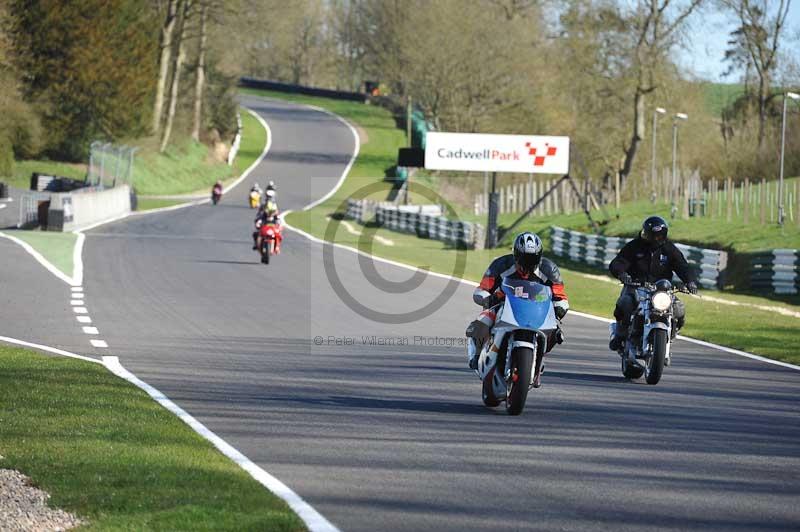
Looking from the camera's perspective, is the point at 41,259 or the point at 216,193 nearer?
the point at 41,259

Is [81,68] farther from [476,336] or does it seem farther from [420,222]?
[476,336]

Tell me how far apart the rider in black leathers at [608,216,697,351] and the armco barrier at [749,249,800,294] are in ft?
57.9

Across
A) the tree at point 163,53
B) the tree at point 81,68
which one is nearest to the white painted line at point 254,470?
the tree at point 81,68

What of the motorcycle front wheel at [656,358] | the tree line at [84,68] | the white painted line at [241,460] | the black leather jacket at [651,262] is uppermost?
the tree line at [84,68]

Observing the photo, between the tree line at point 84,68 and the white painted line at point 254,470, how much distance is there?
164 ft

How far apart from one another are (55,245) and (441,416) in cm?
2633

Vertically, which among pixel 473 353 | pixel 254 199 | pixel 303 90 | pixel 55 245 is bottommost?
pixel 473 353

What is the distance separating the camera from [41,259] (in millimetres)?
31406

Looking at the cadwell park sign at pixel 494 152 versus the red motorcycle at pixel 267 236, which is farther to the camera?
the cadwell park sign at pixel 494 152

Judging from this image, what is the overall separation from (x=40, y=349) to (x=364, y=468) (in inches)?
341

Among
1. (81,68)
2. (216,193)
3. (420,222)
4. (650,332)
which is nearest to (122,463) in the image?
(650,332)

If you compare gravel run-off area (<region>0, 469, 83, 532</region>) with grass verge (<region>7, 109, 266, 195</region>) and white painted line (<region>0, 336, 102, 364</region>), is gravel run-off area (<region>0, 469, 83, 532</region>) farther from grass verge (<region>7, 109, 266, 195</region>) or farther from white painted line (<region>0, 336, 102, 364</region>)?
grass verge (<region>7, 109, 266, 195</region>)

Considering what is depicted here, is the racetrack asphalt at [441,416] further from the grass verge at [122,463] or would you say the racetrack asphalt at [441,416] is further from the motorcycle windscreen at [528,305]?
the motorcycle windscreen at [528,305]

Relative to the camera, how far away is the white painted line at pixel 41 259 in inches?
1090
